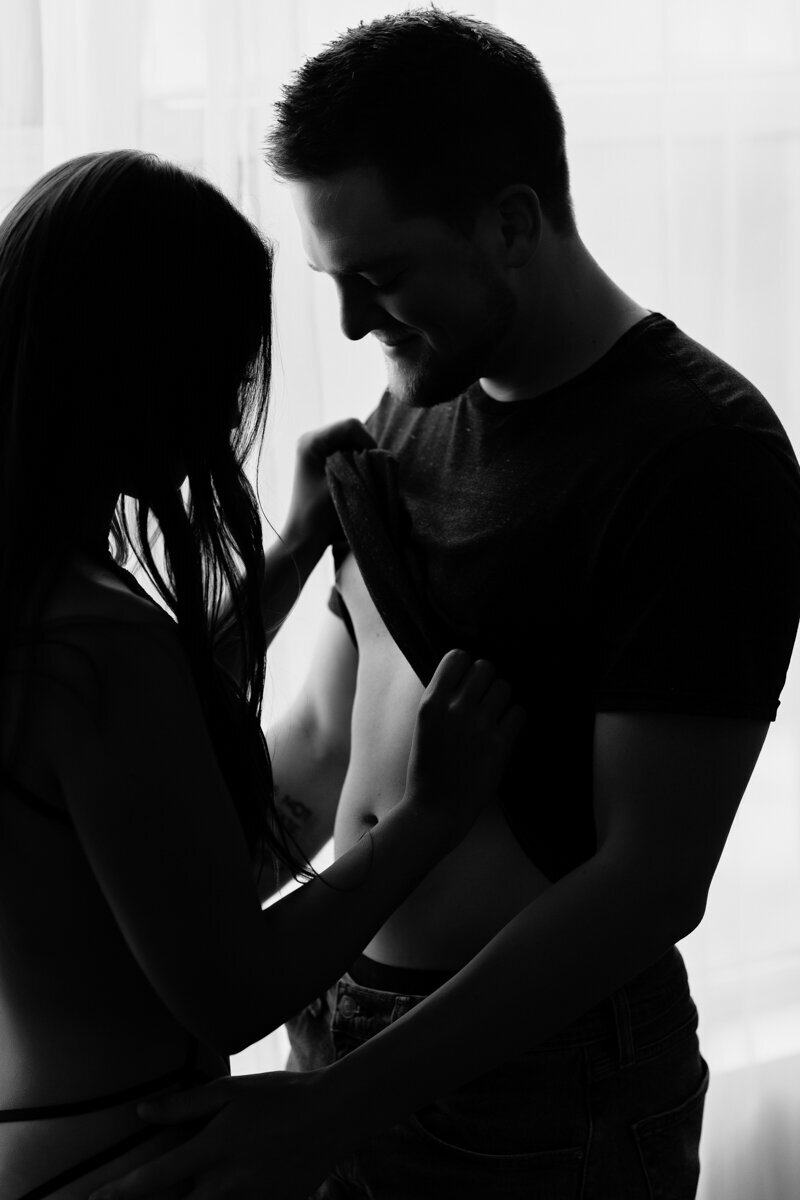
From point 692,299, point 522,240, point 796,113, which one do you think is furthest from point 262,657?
point 796,113

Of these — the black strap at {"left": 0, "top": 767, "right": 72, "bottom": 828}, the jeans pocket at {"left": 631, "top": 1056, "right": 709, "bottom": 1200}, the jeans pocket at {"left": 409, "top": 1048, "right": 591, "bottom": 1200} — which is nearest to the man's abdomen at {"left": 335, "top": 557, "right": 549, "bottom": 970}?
the jeans pocket at {"left": 409, "top": 1048, "right": 591, "bottom": 1200}

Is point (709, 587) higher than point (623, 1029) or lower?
higher

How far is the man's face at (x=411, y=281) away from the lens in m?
1.09

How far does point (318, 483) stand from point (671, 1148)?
722 mm

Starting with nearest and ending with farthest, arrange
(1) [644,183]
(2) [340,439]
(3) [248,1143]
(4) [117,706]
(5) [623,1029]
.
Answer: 1. (4) [117,706]
2. (3) [248,1143]
3. (5) [623,1029]
4. (2) [340,439]
5. (1) [644,183]

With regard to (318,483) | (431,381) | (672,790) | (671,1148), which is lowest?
(671,1148)

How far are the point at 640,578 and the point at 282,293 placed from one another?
0.84 meters

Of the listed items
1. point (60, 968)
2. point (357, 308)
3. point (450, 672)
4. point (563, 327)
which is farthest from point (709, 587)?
point (60, 968)

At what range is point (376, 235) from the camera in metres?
1.08

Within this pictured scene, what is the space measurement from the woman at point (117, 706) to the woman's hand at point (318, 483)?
1.42ft

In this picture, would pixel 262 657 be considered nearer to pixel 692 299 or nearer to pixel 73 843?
pixel 73 843

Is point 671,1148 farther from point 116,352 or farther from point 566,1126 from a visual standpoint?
point 116,352

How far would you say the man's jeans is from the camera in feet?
3.40

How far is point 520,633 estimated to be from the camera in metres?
1.06
